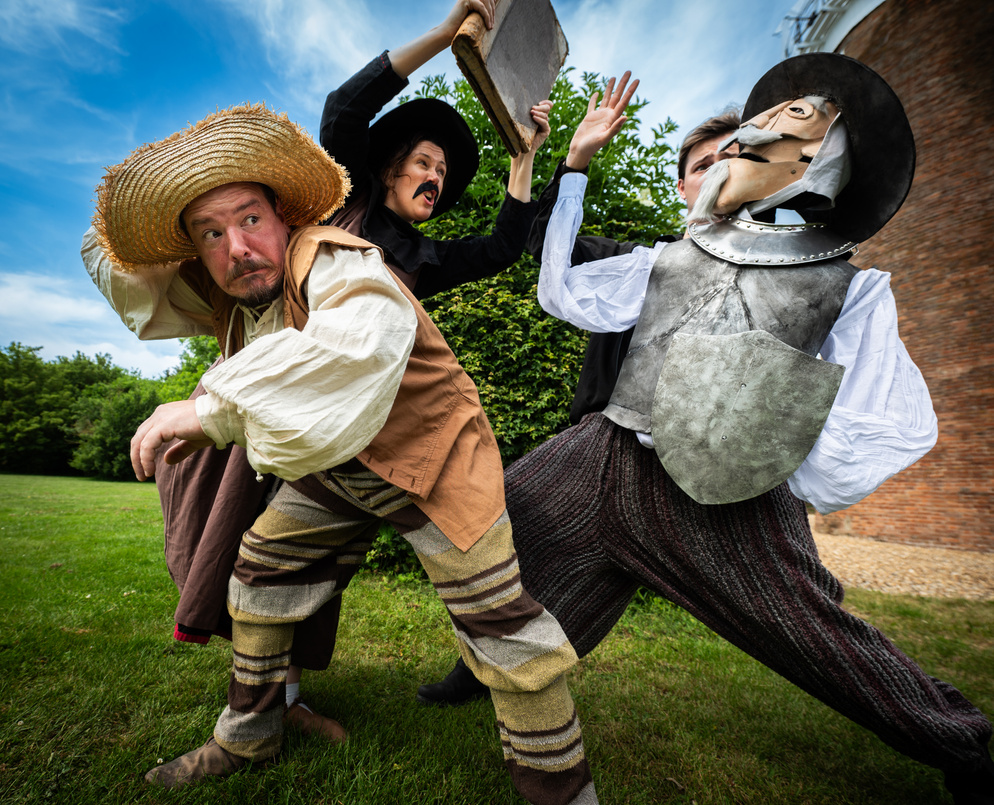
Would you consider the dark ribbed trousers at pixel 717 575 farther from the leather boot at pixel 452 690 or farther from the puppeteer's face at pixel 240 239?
the puppeteer's face at pixel 240 239

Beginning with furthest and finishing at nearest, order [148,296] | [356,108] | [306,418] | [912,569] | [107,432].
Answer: [107,432], [912,569], [356,108], [148,296], [306,418]

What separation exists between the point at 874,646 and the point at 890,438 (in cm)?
58

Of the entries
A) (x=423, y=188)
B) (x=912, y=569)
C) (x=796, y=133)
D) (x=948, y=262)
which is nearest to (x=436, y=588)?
(x=423, y=188)

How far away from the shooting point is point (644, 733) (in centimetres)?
206

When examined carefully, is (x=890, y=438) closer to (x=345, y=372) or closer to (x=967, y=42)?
(x=345, y=372)

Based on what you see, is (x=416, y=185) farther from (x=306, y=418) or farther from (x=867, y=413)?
(x=867, y=413)

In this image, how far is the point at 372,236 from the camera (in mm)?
1897

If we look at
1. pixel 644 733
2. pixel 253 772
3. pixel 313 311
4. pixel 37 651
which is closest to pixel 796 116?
pixel 313 311

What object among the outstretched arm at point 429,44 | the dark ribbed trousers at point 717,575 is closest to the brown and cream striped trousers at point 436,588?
the dark ribbed trousers at point 717,575

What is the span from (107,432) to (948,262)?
110ft

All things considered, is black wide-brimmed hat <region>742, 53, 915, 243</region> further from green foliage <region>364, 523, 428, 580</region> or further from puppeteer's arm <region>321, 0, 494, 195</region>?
green foliage <region>364, 523, 428, 580</region>

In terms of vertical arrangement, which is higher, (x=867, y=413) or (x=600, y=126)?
(x=600, y=126)

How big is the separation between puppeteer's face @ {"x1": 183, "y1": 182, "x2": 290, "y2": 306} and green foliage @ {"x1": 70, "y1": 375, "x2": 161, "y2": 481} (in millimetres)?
28913

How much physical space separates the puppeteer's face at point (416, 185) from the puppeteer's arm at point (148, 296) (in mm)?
832
